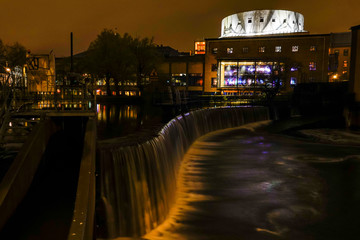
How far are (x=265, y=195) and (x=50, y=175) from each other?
7.05 m

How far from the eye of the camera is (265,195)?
37.8ft

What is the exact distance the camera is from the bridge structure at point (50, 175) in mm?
6075

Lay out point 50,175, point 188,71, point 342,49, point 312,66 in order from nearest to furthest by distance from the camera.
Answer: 1. point 50,175
2. point 312,66
3. point 188,71
4. point 342,49

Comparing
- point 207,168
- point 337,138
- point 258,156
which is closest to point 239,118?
point 337,138

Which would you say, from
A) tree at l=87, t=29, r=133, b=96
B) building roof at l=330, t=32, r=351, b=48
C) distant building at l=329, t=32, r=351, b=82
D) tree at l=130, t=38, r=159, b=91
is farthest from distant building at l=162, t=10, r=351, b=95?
building roof at l=330, t=32, r=351, b=48

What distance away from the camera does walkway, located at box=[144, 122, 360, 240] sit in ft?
Result: 29.6

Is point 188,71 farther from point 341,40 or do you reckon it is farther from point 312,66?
point 341,40

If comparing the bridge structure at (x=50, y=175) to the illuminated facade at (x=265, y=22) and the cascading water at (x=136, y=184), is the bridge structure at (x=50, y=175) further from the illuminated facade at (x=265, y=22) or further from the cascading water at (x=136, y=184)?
the illuminated facade at (x=265, y=22)

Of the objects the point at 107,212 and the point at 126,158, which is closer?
the point at 107,212

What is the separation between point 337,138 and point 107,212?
20722mm

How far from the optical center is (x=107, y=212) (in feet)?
25.4

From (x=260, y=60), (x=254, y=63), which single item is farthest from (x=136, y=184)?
(x=254, y=63)

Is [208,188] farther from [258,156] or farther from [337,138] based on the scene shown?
[337,138]

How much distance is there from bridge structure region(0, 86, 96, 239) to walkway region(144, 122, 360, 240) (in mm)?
2407
